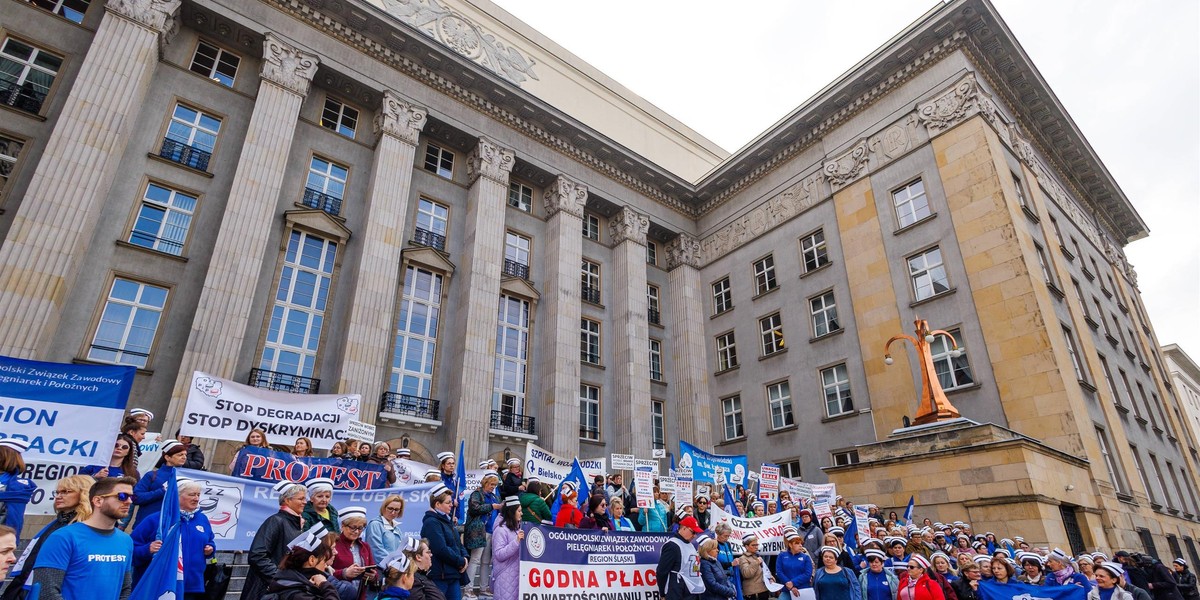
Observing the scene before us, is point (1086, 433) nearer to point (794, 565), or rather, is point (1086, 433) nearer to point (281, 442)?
point (794, 565)

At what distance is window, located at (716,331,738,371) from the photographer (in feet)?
102

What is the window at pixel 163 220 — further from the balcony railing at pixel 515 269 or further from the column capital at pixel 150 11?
the balcony railing at pixel 515 269

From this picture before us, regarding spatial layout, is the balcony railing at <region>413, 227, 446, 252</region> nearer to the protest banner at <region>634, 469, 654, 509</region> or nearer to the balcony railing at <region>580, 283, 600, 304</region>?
the balcony railing at <region>580, 283, 600, 304</region>

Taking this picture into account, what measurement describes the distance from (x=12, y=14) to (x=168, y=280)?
9.17m

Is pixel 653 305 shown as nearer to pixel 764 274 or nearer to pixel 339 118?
pixel 764 274

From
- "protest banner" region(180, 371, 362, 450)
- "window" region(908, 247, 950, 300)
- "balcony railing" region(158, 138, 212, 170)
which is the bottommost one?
"protest banner" region(180, 371, 362, 450)

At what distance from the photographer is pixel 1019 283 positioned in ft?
68.3

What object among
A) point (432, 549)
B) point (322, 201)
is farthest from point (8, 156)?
point (432, 549)

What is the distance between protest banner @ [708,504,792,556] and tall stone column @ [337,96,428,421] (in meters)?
13.0

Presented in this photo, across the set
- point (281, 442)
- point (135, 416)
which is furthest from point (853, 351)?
point (135, 416)

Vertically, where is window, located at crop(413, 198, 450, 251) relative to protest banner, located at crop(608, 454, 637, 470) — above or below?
above

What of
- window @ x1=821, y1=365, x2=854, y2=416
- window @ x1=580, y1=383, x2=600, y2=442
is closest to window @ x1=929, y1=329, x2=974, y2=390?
window @ x1=821, y1=365, x2=854, y2=416

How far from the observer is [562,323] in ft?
87.1

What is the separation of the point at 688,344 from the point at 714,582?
23764mm
